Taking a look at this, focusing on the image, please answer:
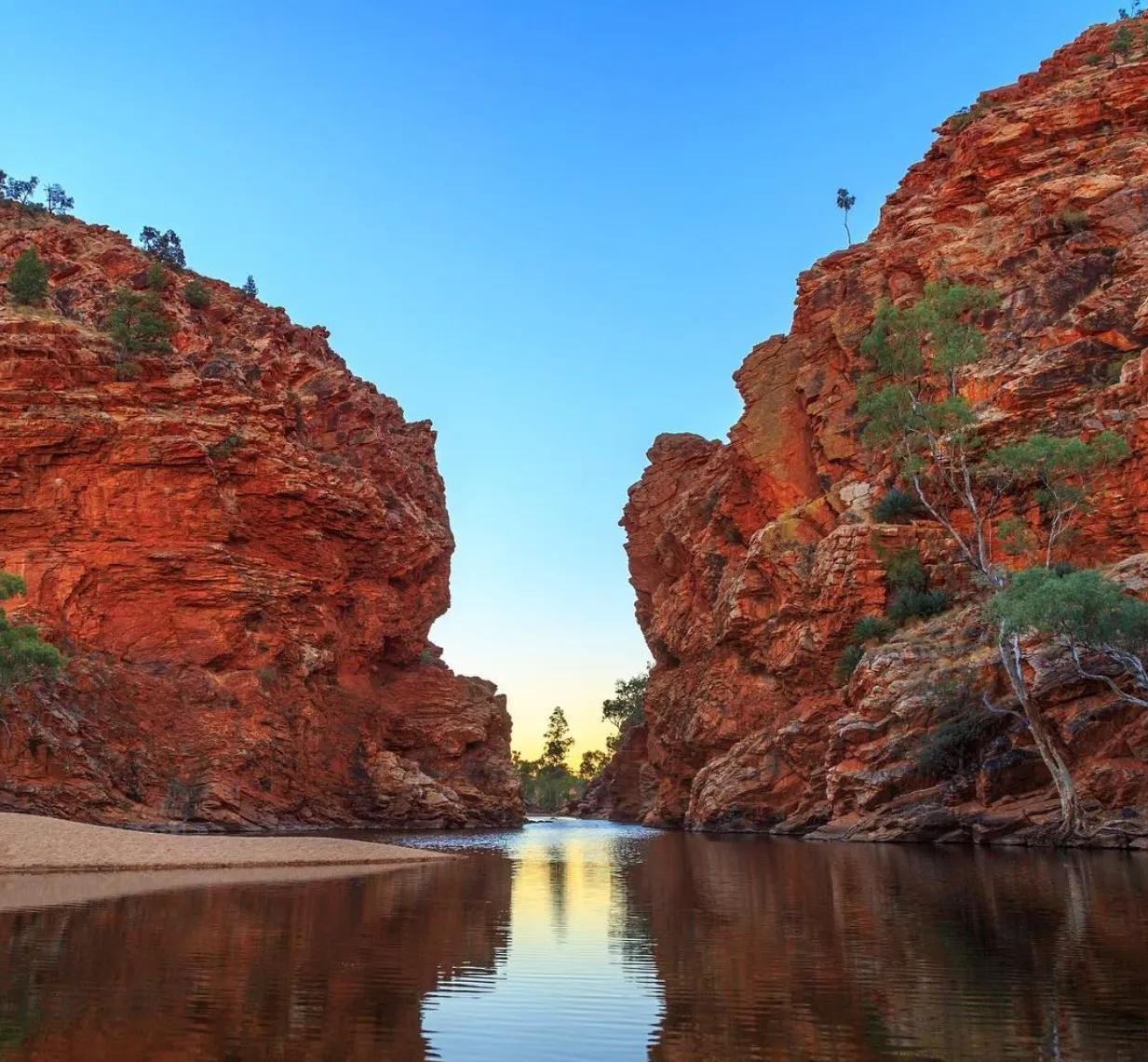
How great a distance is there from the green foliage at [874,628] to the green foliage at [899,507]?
5930mm

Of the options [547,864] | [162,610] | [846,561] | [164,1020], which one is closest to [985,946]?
[164,1020]

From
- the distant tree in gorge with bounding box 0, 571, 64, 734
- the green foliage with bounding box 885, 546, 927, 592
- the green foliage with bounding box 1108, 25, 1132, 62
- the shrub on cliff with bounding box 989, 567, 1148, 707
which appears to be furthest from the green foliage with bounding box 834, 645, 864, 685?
the green foliage with bounding box 1108, 25, 1132, 62

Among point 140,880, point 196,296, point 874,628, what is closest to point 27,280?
point 196,296

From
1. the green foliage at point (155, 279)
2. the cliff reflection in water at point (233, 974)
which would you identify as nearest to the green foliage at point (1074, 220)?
the cliff reflection in water at point (233, 974)

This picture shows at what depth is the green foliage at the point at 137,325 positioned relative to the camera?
215 feet

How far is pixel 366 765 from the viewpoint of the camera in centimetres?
6669

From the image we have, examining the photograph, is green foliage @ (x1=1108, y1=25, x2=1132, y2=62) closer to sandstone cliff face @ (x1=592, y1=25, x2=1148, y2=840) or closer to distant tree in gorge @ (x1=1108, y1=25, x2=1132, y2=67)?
distant tree in gorge @ (x1=1108, y1=25, x2=1132, y2=67)

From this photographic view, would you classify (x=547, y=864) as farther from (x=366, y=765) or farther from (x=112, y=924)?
(x=366, y=765)

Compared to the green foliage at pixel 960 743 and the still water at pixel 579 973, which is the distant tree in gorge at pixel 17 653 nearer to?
the still water at pixel 579 973

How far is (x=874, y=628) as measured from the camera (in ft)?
166

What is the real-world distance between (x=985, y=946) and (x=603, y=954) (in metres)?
4.93

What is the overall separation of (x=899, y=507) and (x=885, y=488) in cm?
299

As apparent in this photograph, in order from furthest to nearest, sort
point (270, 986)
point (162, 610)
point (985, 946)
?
point (162, 610)
point (985, 946)
point (270, 986)

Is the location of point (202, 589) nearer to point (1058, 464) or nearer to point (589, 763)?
point (1058, 464)
